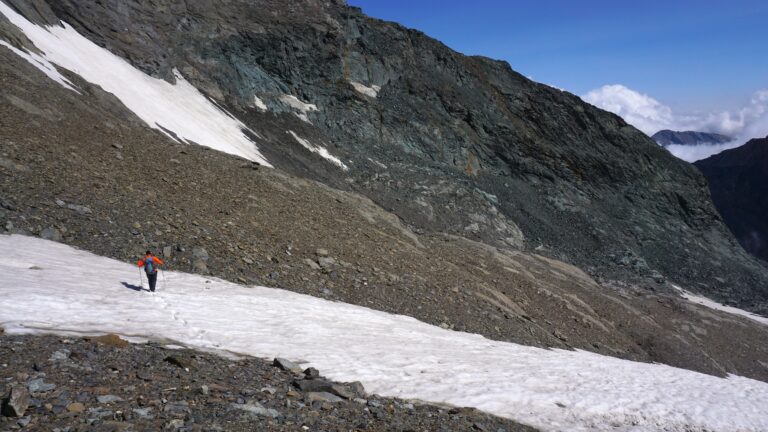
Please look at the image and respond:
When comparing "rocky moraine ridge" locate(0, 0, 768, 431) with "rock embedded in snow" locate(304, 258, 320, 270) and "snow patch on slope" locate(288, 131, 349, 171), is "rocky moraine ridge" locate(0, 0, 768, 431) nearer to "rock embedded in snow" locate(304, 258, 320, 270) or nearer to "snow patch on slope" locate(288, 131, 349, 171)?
"rock embedded in snow" locate(304, 258, 320, 270)

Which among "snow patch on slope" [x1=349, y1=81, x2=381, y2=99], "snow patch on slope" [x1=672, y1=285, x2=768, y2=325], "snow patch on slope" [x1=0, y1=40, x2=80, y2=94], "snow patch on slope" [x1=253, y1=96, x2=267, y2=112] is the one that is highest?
"snow patch on slope" [x1=349, y1=81, x2=381, y2=99]

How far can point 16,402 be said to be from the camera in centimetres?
504

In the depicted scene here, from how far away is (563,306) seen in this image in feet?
75.2

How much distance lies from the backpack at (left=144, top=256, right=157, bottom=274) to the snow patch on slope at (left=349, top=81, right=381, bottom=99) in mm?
40946

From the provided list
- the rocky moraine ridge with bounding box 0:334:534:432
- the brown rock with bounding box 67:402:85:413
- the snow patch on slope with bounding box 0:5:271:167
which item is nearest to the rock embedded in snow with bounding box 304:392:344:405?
the rocky moraine ridge with bounding box 0:334:534:432

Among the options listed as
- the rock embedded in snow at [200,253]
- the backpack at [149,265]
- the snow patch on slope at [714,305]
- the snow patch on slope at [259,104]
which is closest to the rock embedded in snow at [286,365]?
the backpack at [149,265]

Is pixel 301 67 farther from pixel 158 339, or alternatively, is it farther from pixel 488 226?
pixel 158 339

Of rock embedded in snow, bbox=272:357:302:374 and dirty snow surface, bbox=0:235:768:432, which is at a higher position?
rock embedded in snow, bbox=272:357:302:374

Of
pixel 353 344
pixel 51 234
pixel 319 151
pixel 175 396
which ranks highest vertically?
pixel 319 151

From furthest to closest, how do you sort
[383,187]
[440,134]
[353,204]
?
[440,134] < [383,187] < [353,204]

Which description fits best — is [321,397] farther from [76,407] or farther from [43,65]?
[43,65]

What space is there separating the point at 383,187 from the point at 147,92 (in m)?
17.5

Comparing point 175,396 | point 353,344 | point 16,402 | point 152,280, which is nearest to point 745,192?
point 353,344

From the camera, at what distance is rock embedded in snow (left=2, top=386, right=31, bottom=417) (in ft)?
16.3
